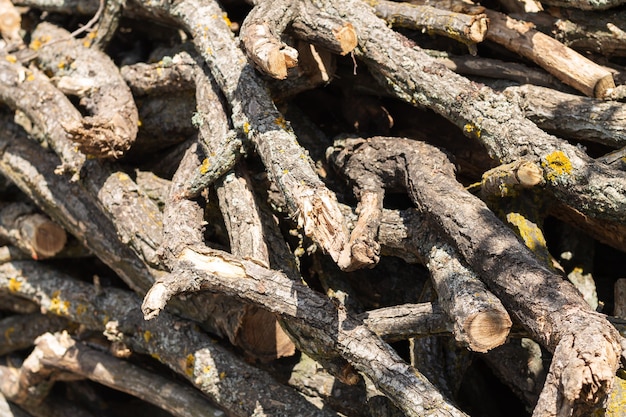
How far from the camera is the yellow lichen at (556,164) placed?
3.44 m

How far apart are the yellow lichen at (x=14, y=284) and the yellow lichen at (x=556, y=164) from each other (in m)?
3.63

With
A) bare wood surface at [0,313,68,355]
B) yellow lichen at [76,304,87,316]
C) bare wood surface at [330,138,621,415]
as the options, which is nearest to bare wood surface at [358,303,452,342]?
bare wood surface at [330,138,621,415]

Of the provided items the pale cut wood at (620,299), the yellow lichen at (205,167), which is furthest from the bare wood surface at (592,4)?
the yellow lichen at (205,167)

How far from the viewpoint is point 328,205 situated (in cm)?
338

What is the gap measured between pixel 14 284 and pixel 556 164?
3.72 metres

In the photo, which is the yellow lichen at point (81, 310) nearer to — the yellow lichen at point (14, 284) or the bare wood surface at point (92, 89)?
the yellow lichen at point (14, 284)

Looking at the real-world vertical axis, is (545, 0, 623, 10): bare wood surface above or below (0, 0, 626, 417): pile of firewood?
above

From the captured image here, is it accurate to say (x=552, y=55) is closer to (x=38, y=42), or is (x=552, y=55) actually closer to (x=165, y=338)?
(x=165, y=338)

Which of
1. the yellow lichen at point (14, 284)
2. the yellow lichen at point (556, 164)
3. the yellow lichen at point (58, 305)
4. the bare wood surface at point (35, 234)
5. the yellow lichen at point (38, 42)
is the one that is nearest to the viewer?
the yellow lichen at point (556, 164)

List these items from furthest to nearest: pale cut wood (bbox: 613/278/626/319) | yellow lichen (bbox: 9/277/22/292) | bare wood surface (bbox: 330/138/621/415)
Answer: yellow lichen (bbox: 9/277/22/292), pale cut wood (bbox: 613/278/626/319), bare wood surface (bbox: 330/138/621/415)

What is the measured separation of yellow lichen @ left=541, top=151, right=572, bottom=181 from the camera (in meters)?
3.44

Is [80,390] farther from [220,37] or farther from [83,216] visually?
[220,37]

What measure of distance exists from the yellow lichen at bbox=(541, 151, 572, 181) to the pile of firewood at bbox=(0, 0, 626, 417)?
0.01 m

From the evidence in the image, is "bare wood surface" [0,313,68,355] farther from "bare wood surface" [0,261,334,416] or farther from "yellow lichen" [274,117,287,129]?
"yellow lichen" [274,117,287,129]
